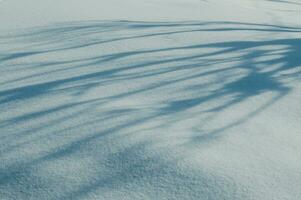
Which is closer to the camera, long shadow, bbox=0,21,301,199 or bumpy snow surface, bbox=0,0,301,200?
bumpy snow surface, bbox=0,0,301,200

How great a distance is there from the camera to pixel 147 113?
3055 mm

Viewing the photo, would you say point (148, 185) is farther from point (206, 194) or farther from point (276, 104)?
point (276, 104)

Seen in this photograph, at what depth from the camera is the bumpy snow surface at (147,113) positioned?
7.30 feet

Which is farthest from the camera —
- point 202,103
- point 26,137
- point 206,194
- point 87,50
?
point 87,50

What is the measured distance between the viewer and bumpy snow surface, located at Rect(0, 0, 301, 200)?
2.23 meters

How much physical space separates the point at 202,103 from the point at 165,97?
260 mm

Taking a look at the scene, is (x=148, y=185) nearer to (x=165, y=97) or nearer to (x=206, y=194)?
→ (x=206, y=194)

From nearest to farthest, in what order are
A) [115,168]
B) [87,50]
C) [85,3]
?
[115,168] → [87,50] → [85,3]

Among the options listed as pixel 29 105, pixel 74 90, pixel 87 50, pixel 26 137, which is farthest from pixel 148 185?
pixel 87 50

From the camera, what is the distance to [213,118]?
306 centimetres

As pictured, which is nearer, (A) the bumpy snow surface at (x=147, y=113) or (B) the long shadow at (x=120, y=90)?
(A) the bumpy snow surface at (x=147, y=113)

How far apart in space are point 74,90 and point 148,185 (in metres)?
1.44

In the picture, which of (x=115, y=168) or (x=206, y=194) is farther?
(x=115, y=168)

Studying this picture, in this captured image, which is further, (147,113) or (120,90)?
(120,90)
